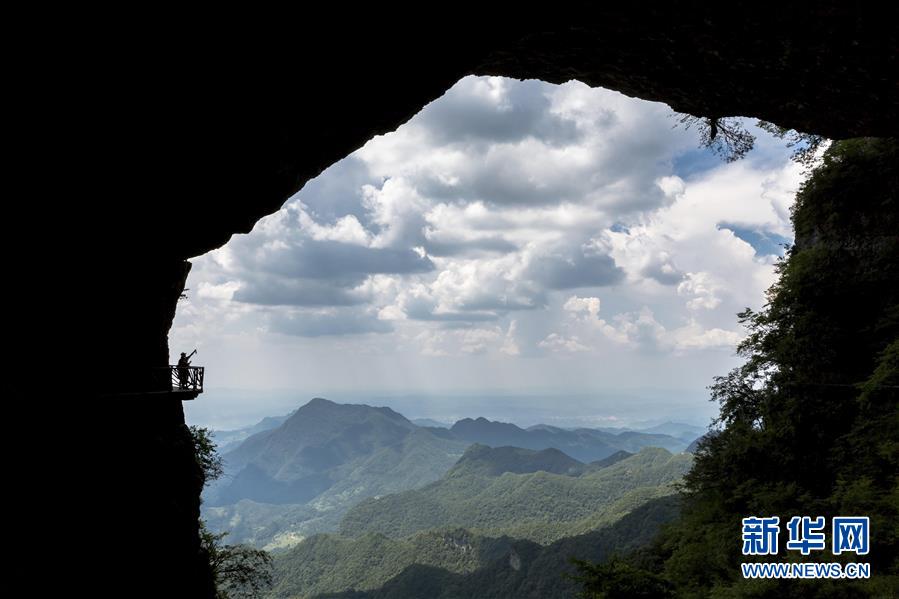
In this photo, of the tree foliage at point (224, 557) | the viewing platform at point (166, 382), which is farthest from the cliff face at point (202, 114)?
the tree foliage at point (224, 557)

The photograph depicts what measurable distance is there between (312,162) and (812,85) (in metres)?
14.9

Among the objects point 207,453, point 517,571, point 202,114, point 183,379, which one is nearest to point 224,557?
point 207,453

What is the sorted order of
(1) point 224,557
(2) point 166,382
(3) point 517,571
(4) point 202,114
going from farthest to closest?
1. (3) point 517,571
2. (1) point 224,557
3. (2) point 166,382
4. (4) point 202,114

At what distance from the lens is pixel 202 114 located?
9633mm

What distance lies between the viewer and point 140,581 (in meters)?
12.7

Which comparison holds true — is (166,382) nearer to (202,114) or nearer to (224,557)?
(202,114)

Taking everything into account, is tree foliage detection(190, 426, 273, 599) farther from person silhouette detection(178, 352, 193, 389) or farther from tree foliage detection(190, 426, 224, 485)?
person silhouette detection(178, 352, 193, 389)

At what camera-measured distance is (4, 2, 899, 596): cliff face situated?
877 centimetres

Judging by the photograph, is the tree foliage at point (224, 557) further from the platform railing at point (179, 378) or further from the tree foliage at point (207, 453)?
the platform railing at point (179, 378)

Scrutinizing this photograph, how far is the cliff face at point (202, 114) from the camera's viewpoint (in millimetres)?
8766

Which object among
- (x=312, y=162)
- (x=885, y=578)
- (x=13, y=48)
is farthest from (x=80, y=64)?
(x=885, y=578)

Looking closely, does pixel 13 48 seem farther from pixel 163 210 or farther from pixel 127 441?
pixel 127 441

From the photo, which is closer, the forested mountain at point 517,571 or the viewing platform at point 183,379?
the viewing platform at point 183,379

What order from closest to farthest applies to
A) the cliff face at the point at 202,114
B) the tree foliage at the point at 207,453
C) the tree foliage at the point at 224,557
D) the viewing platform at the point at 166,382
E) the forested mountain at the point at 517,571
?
the cliff face at the point at 202,114 → the viewing platform at the point at 166,382 → the tree foliage at the point at 224,557 → the tree foliage at the point at 207,453 → the forested mountain at the point at 517,571
